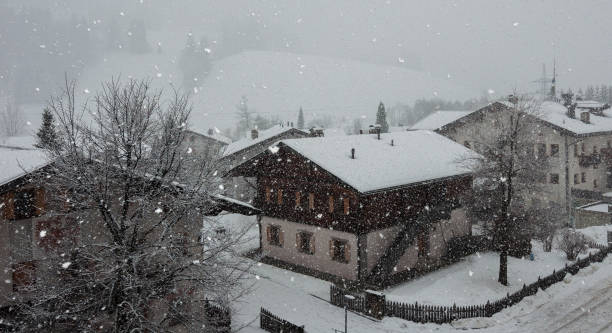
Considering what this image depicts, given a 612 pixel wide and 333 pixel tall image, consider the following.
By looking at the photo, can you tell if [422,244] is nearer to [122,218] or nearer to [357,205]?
[357,205]

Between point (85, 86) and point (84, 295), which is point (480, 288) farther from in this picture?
point (85, 86)

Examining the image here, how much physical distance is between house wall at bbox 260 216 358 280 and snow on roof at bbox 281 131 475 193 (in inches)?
134

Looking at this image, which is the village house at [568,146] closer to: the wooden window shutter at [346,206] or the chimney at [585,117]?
the chimney at [585,117]

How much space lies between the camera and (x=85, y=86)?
618ft

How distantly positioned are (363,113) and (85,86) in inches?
4332

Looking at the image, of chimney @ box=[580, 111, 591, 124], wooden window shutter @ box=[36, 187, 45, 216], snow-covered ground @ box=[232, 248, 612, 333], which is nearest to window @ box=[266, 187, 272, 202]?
snow-covered ground @ box=[232, 248, 612, 333]

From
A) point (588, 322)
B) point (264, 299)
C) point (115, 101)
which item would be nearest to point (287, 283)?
point (264, 299)

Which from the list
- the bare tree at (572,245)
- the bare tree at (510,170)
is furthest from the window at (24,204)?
the bare tree at (572,245)

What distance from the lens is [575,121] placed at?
152 ft

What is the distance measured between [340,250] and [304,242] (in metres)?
2.76

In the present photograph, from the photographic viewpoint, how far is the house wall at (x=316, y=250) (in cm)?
2508

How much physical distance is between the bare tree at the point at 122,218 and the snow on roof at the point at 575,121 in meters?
37.2

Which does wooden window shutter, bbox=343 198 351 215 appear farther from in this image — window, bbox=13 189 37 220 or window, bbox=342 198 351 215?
window, bbox=13 189 37 220

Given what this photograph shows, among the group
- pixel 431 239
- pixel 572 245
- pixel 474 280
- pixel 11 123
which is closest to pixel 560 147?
pixel 572 245
